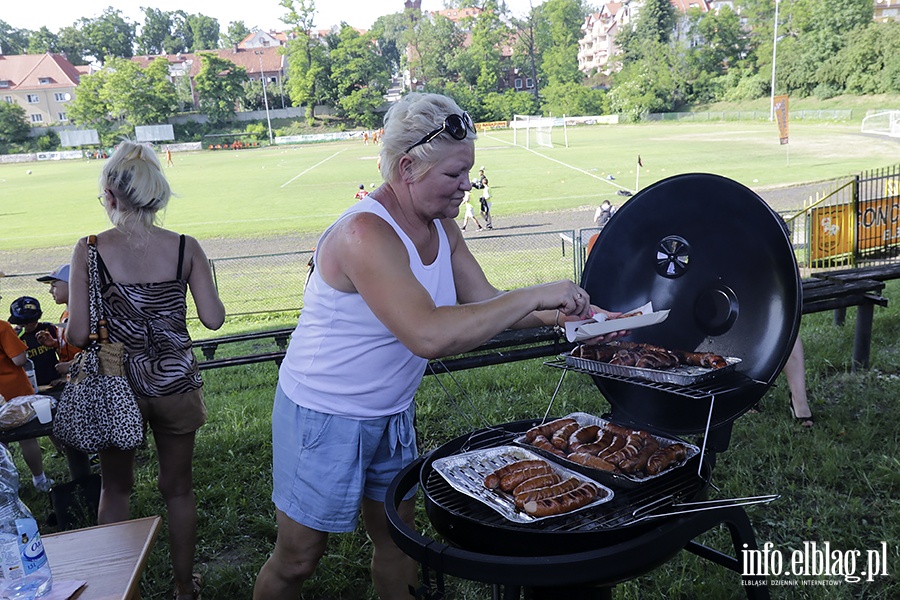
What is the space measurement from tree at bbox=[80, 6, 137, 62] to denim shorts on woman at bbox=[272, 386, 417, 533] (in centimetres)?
11213

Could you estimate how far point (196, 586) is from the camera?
118 inches

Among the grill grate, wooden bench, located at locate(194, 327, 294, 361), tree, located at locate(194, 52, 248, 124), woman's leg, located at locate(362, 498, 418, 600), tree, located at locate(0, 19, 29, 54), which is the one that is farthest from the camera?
tree, located at locate(0, 19, 29, 54)

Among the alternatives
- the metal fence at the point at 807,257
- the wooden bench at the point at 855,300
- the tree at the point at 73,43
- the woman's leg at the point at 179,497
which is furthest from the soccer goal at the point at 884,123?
the tree at the point at 73,43

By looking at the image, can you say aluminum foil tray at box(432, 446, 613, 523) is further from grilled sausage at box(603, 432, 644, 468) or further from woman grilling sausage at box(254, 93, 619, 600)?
woman grilling sausage at box(254, 93, 619, 600)

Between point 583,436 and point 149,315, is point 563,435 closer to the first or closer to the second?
point 583,436

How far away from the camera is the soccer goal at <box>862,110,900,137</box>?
1574 inches

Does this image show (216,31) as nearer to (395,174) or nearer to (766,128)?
(766,128)

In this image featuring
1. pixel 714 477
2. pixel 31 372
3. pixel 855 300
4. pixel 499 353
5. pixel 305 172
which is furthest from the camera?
pixel 305 172

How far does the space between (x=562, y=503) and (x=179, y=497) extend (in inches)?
69.3

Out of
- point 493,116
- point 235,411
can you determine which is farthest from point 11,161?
point 235,411

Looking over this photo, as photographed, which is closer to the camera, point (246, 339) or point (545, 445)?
point (545, 445)

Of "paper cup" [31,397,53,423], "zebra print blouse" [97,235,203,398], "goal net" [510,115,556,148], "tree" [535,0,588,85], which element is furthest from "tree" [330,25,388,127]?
"zebra print blouse" [97,235,203,398]

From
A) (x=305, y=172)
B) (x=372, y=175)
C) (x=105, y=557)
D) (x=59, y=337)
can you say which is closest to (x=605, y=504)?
(x=105, y=557)

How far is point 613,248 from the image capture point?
2.55 m
